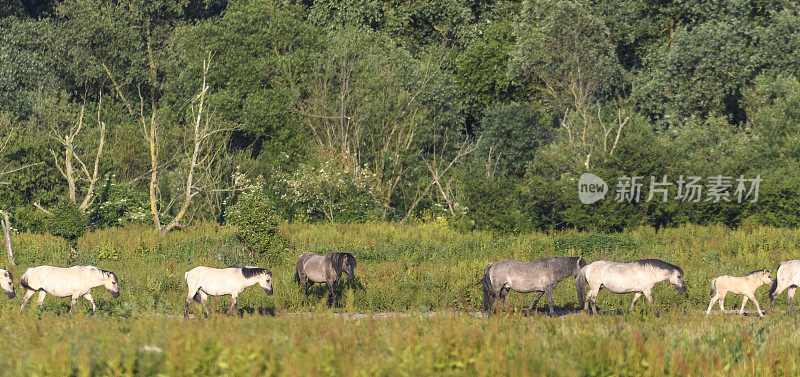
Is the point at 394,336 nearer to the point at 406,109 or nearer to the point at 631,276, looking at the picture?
the point at 631,276

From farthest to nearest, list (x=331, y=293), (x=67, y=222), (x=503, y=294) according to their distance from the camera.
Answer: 1. (x=67, y=222)
2. (x=331, y=293)
3. (x=503, y=294)

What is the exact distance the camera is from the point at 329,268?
15594 mm

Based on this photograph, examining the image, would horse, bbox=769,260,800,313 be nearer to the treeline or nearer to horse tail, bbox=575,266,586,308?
horse tail, bbox=575,266,586,308

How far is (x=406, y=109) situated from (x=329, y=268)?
2365 centimetres

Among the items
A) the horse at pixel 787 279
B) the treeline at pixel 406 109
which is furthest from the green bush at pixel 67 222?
the horse at pixel 787 279

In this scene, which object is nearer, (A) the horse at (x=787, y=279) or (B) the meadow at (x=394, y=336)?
(B) the meadow at (x=394, y=336)

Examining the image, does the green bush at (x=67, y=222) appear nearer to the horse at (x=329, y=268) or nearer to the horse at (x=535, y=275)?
the horse at (x=329, y=268)

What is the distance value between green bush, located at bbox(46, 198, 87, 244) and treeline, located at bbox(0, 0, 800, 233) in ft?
1.90

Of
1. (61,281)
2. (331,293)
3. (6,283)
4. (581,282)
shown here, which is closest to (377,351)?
(581,282)

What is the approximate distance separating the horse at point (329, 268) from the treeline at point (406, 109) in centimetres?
1189

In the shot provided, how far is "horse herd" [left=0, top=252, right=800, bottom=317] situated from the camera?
13.1 meters

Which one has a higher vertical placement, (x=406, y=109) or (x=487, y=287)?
(x=406, y=109)

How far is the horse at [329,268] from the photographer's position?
15.5 metres

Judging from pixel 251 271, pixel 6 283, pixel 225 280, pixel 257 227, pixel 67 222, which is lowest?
pixel 67 222
